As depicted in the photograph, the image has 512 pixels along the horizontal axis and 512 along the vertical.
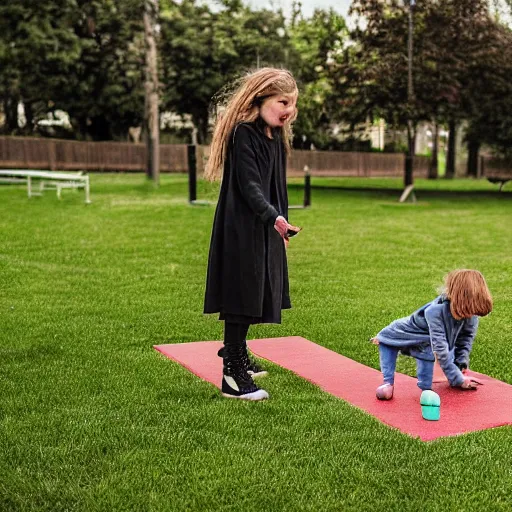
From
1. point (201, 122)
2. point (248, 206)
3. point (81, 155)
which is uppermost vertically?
point (201, 122)

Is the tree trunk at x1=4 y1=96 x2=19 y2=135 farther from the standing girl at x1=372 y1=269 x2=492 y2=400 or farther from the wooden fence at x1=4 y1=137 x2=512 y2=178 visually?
the standing girl at x1=372 y1=269 x2=492 y2=400

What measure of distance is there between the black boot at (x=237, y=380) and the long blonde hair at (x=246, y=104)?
1009 mm

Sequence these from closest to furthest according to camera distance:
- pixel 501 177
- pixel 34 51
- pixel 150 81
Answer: pixel 501 177 → pixel 150 81 → pixel 34 51

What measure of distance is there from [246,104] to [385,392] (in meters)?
1.77

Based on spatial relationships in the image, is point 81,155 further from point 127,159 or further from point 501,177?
point 501,177

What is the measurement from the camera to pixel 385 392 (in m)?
4.44

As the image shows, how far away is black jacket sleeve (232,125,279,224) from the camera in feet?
13.6

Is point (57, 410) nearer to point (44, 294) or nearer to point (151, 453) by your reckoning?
point (151, 453)

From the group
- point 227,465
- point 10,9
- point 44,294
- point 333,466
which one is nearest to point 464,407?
point 333,466

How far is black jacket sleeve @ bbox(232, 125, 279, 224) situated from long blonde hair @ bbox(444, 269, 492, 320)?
1065mm

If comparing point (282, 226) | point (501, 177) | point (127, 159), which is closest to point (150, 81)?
point (127, 159)

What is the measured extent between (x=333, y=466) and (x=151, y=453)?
32.0 inches

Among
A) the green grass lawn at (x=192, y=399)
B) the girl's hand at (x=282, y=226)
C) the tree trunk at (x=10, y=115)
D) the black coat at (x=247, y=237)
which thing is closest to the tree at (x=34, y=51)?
the tree trunk at (x=10, y=115)

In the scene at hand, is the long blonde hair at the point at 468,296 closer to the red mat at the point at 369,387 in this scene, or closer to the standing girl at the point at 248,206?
the red mat at the point at 369,387
